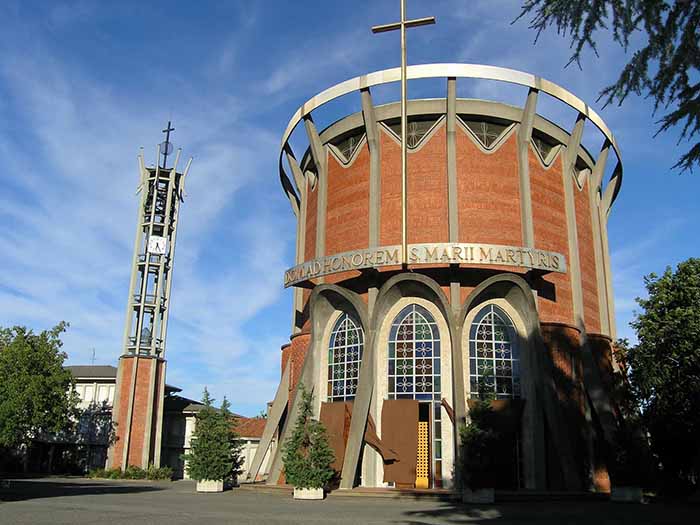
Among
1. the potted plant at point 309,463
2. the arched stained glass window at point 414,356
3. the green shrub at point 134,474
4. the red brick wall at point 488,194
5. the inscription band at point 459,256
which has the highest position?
the red brick wall at point 488,194

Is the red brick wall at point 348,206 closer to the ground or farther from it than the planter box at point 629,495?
farther from it

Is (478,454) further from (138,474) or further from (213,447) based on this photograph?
(138,474)

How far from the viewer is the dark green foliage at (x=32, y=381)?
39.7 metres

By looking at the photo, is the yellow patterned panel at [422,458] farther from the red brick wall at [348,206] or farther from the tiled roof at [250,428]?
the tiled roof at [250,428]

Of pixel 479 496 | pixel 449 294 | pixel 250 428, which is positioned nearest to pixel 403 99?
pixel 449 294

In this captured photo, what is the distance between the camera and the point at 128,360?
46219mm

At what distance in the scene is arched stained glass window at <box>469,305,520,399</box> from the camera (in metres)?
29.9

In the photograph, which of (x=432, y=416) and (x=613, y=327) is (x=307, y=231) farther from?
(x=613, y=327)

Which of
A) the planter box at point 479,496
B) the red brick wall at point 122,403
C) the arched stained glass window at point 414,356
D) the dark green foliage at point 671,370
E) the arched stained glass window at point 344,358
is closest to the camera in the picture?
the planter box at point 479,496

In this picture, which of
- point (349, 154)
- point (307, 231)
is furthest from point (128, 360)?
point (349, 154)

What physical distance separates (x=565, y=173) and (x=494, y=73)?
7.39 meters

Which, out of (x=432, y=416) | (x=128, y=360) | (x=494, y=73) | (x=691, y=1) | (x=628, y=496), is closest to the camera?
(x=691, y=1)

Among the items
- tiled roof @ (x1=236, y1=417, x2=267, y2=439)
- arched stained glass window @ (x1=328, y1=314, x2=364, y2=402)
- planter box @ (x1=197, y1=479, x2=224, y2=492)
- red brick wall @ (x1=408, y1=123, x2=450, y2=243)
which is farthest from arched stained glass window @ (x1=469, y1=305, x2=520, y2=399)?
tiled roof @ (x1=236, y1=417, x2=267, y2=439)

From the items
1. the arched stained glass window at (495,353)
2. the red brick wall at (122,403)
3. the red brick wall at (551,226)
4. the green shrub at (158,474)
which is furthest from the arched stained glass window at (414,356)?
the red brick wall at (122,403)
